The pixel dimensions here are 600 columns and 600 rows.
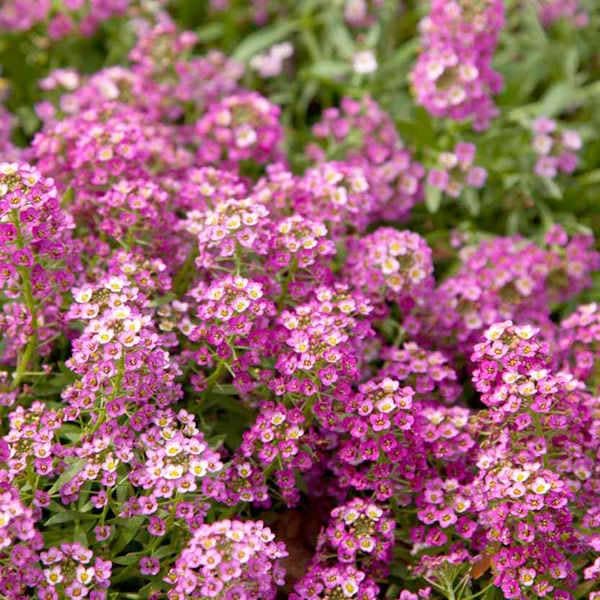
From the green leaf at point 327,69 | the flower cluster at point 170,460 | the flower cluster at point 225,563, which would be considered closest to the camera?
the flower cluster at point 225,563

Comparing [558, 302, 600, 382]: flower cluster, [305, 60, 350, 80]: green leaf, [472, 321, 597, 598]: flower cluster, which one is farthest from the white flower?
[472, 321, 597, 598]: flower cluster

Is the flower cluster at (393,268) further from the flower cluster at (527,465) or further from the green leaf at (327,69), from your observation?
the green leaf at (327,69)

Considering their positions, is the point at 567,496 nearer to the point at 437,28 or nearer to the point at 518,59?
the point at 437,28

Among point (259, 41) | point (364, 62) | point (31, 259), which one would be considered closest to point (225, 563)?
point (31, 259)

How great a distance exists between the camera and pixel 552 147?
451 cm

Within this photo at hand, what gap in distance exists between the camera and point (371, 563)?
3053 mm

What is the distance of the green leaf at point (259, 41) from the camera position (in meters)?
5.19

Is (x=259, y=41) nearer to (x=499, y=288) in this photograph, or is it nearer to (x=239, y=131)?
(x=239, y=131)

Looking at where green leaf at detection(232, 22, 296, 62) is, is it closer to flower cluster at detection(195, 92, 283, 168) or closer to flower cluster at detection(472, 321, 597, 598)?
flower cluster at detection(195, 92, 283, 168)

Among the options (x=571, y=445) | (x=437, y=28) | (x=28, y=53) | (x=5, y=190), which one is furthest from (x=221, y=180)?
(x=28, y=53)

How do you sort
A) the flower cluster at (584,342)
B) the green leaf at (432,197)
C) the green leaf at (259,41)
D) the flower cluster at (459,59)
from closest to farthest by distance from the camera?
1. the flower cluster at (584,342)
2. the flower cluster at (459,59)
3. the green leaf at (432,197)
4. the green leaf at (259,41)

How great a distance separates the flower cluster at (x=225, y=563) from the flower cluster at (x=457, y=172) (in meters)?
2.17

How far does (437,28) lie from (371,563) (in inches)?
94.1

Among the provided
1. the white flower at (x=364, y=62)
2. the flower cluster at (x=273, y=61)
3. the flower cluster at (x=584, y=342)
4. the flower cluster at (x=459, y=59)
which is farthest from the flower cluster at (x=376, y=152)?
the flower cluster at (x=584, y=342)
